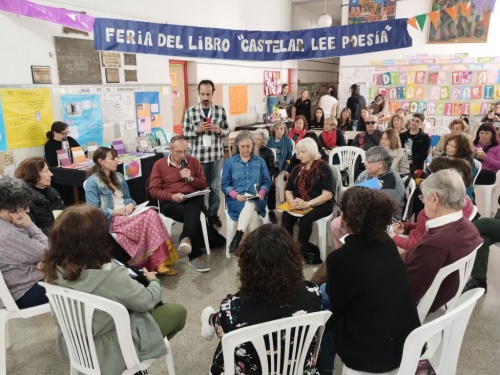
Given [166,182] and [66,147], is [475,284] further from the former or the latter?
[66,147]

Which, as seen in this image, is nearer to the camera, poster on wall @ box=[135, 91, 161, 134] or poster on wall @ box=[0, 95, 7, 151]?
poster on wall @ box=[0, 95, 7, 151]

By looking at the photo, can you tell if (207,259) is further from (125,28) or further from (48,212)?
(125,28)

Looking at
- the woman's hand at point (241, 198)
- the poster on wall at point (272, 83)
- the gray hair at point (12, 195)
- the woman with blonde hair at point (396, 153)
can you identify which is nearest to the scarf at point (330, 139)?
the woman with blonde hair at point (396, 153)

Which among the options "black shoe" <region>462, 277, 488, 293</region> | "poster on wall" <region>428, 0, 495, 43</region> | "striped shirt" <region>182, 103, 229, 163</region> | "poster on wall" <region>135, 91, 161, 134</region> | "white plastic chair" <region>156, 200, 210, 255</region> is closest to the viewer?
"black shoe" <region>462, 277, 488, 293</region>

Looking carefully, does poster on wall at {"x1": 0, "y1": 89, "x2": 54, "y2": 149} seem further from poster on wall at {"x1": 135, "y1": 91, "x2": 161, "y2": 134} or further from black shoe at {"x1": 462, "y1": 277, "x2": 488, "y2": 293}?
black shoe at {"x1": 462, "y1": 277, "x2": 488, "y2": 293}

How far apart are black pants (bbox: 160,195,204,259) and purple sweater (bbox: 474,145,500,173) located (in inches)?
119

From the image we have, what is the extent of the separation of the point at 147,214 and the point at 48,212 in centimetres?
71

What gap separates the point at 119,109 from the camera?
4.91 meters

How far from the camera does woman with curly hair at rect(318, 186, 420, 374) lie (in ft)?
4.52

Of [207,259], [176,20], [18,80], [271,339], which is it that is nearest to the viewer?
[271,339]

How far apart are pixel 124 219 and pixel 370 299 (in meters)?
2.06

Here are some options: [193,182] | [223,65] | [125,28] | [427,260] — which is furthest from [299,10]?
[427,260]

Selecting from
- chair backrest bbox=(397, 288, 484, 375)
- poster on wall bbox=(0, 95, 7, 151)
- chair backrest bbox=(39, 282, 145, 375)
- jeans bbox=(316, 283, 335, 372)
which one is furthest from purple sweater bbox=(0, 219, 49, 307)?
poster on wall bbox=(0, 95, 7, 151)

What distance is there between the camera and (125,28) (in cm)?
359
